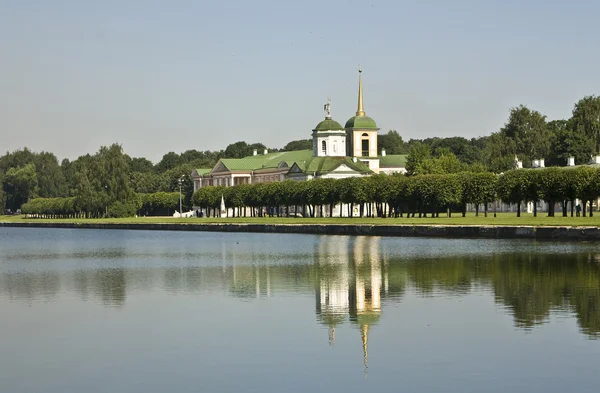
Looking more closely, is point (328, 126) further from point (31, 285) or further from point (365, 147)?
point (31, 285)

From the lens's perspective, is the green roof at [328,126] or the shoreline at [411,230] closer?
the shoreline at [411,230]

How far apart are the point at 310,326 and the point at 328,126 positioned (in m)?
130

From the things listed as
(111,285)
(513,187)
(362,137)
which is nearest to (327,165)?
(362,137)

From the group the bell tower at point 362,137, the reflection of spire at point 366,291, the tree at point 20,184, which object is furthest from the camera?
the tree at point 20,184

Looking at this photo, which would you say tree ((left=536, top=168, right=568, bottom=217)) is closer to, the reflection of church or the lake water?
the reflection of church

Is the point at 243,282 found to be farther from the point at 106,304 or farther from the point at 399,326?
the point at 399,326

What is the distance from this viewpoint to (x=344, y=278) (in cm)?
3850

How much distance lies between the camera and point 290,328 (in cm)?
2486

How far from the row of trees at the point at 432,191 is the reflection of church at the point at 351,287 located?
86.5 feet

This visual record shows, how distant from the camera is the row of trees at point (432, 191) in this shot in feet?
263

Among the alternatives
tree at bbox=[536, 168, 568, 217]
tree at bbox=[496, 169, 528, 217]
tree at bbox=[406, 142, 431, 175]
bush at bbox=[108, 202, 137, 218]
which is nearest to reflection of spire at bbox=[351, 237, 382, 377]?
tree at bbox=[536, 168, 568, 217]

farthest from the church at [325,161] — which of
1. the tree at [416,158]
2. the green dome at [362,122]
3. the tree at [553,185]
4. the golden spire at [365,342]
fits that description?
the golden spire at [365,342]

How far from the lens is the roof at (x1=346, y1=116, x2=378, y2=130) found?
166 meters

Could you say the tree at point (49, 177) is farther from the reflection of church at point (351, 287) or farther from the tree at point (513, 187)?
the reflection of church at point (351, 287)
